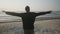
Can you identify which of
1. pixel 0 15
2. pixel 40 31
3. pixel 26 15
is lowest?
pixel 40 31

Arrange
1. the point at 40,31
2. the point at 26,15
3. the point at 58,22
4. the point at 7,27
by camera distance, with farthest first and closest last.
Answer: the point at 58,22, the point at 7,27, the point at 40,31, the point at 26,15

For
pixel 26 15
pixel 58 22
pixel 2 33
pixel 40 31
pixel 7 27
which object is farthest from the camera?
pixel 58 22

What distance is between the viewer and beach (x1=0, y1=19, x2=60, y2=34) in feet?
14.4

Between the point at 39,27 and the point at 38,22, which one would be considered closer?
the point at 39,27

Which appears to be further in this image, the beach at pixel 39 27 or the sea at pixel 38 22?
the sea at pixel 38 22

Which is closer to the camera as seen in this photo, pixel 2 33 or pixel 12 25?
pixel 2 33

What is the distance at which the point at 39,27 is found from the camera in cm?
488

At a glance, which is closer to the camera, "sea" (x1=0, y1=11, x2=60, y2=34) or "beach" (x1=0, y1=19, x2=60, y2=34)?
"beach" (x1=0, y1=19, x2=60, y2=34)

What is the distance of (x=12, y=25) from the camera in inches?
200

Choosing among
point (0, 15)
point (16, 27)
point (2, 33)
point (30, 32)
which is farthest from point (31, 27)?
point (0, 15)

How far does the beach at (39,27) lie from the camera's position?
14.4 ft

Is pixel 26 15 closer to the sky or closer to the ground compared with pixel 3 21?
closer to the sky

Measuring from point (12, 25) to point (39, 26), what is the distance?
2.86 feet

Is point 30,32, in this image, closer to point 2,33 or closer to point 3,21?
point 2,33
